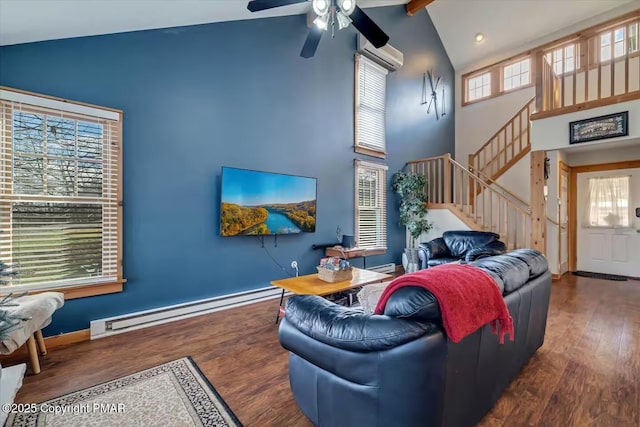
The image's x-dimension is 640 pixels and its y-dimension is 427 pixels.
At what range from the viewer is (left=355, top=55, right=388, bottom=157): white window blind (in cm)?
513

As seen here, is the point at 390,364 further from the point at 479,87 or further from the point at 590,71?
the point at 479,87

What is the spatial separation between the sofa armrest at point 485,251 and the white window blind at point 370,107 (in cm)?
235

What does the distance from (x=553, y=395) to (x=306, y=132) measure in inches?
152

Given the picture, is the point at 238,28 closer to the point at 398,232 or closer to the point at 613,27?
the point at 398,232

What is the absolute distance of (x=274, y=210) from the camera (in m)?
3.83

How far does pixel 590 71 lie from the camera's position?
213 inches

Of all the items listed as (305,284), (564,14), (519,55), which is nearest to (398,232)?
(305,284)

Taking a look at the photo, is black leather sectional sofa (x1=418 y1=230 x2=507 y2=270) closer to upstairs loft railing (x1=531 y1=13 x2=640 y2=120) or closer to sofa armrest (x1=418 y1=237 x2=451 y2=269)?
sofa armrest (x1=418 y1=237 x2=451 y2=269)

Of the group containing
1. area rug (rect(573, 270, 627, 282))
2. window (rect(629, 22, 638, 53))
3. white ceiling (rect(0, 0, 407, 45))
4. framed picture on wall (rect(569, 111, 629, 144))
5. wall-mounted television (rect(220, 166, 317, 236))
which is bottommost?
area rug (rect(573, 270, 627, 282))

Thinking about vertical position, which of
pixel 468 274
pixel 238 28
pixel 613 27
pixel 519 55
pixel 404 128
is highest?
pixel 519 55

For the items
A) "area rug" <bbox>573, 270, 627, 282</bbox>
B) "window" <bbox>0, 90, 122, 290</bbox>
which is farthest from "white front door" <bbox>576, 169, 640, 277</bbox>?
"window" <bbox>0, 90, 122, 290</bbox>

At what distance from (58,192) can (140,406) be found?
1960mm


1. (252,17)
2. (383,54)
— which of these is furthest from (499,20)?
(252,17)

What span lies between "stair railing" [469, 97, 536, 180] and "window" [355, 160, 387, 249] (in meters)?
2.65
